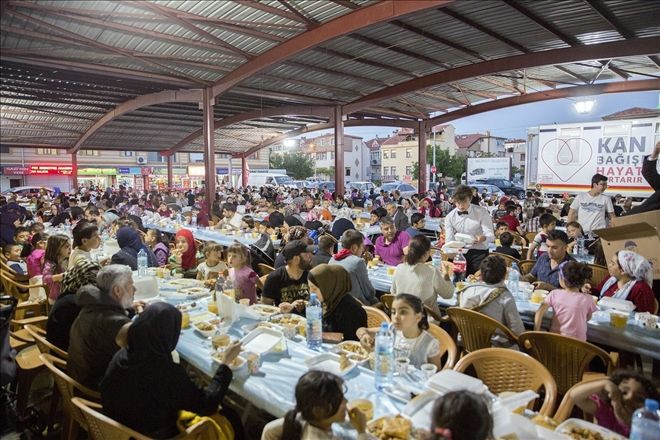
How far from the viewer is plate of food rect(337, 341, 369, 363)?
2879 millimetres

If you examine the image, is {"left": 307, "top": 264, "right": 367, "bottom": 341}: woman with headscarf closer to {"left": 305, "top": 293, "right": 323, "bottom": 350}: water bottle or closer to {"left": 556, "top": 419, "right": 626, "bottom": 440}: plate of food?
{"left": 305, "top": 293, "right": 323, "bottom": 350}: water bottle

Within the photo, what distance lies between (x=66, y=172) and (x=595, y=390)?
1468 inches

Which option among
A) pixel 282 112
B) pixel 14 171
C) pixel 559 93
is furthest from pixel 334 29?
pixel 14 171

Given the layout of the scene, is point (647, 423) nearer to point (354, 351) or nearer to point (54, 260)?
point (354, 351)

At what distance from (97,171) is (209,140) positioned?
2719 centimetres

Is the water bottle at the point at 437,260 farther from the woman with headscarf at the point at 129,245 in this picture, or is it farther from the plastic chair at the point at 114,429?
the woman with headscarf at the point at 129,245

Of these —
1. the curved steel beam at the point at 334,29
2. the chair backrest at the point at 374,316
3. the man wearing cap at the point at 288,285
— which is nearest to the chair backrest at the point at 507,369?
the chair backrest at the point at 374,316

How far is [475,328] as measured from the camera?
358cm

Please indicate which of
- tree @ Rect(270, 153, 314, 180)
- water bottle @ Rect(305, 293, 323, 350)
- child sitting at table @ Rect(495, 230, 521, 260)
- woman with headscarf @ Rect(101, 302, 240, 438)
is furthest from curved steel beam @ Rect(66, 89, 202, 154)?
tree @ Rect(270, 153, 314, 180)

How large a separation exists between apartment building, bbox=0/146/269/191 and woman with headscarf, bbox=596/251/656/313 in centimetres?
3485

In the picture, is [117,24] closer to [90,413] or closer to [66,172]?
[90,413]

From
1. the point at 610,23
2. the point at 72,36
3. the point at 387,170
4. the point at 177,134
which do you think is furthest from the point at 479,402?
the point at 387,170

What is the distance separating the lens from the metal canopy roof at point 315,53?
26.7ft

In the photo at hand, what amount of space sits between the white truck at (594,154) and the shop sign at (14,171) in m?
33.1
